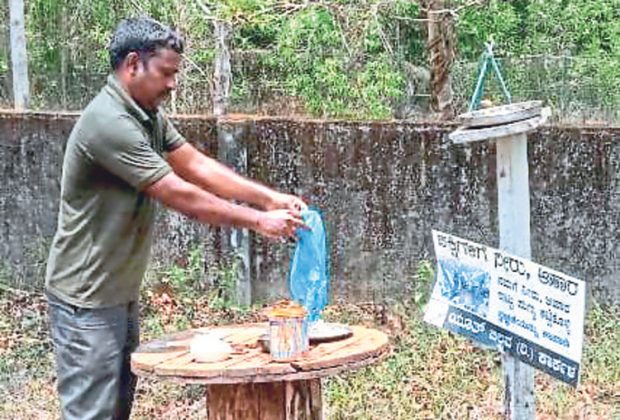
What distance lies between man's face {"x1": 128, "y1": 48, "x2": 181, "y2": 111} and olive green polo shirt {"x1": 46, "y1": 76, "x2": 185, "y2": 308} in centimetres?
5

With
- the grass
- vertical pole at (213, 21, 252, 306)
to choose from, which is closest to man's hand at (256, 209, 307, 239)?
the grass

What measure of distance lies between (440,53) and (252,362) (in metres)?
4.57

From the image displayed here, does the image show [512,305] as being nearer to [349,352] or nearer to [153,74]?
[349,352]

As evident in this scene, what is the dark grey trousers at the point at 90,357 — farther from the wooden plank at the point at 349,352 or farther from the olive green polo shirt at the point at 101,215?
the wooden plank at the point at 349,352

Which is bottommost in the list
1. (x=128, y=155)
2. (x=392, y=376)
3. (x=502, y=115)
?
(x=392, y=376)

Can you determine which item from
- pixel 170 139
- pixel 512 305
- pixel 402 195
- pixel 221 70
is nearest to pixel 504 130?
pixel 512 305

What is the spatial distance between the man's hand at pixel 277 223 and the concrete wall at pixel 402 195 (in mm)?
2857

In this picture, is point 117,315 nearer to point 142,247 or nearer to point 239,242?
point 142,247

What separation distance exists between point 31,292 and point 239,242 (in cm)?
147

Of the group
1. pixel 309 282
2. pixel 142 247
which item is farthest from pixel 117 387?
pixel 309 282

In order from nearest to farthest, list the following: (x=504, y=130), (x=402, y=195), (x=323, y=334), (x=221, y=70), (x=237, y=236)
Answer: (x=504, y=130) < (x=323, y=334) < (x=402, y=195) < (x=237, y=236) < (x=221, y=70)

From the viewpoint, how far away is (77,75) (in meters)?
8.20

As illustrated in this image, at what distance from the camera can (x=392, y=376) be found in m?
5.87

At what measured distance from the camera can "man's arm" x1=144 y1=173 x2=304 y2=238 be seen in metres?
3.73
